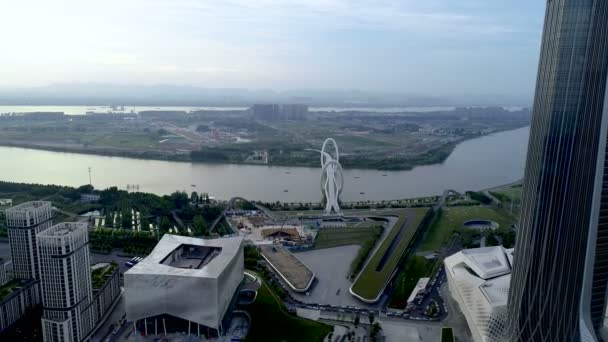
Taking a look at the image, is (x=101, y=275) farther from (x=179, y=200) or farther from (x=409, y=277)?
(x=179, y=200)

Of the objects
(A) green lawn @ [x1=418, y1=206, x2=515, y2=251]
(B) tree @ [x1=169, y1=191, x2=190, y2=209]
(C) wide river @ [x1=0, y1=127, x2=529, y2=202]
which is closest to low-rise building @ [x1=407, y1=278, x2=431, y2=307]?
(A) green lawn @ [x1=418, y1=206, x2=515, y2=251]

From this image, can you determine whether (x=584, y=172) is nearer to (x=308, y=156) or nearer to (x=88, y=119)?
(x=308, y=156)

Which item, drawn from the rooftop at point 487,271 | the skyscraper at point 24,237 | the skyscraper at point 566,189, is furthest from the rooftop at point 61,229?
the skyscraper at point 566,189

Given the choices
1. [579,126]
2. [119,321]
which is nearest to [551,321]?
[579,126]

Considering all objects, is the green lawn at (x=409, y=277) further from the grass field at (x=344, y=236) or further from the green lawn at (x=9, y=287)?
the green lawn at (x=9, y=287)

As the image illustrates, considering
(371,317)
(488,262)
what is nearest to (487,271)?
(488,262)

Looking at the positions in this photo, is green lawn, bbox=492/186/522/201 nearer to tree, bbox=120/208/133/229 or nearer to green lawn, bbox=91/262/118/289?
tree, bbox=120/208/133/229
